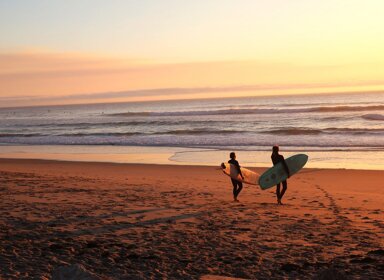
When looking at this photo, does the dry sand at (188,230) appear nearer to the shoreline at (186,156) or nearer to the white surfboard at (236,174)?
the white surfboard at (236,174)

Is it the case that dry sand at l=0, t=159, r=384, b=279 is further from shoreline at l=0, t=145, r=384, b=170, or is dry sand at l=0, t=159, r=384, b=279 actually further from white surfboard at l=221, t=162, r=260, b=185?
shoreline at l=0, t=145, r=384, b=170

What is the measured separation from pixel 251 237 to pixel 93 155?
17.9m

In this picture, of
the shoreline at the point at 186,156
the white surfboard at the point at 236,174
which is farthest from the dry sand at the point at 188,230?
the shoreline at the point at 186,156

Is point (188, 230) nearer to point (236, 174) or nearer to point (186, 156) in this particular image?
point (236, 174)

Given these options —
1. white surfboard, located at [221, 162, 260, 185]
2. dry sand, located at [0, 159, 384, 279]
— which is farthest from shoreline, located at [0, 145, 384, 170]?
white surfboard, located at [221, 162, 260, 185]

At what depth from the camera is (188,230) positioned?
28.8ft

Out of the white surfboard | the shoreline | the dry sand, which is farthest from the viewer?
the shoreline

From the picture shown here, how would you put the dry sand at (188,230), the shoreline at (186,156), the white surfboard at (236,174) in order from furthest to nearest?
the shoreline at (186,156) < the white surfboard at (236,174) < the dry sand at (188,230)

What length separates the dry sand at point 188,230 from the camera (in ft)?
21.9

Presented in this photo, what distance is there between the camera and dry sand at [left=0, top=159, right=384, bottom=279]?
6676mm

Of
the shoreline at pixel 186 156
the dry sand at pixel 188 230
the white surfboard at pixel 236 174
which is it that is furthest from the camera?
the shoreline at pixel 186 156

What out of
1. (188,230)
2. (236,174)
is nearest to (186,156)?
(236,174)

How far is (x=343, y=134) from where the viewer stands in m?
32.1

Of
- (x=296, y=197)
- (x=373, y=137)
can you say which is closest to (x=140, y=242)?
(x=296, y=197)
